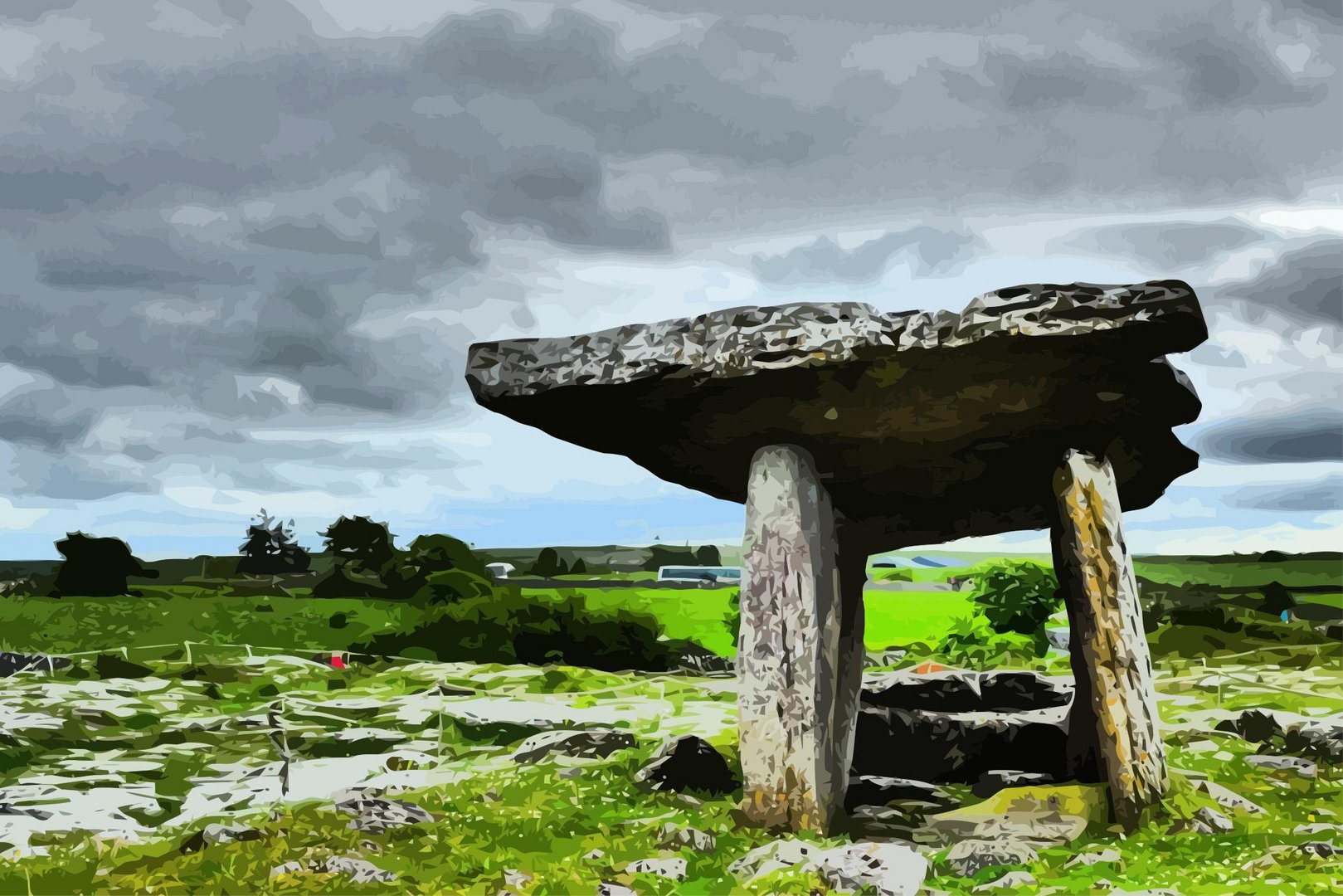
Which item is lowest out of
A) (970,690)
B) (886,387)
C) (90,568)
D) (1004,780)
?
(1004,780)

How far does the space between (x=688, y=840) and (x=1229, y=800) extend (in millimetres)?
3526

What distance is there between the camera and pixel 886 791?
26.7 ft

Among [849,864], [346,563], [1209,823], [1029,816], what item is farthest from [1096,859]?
[346,563]

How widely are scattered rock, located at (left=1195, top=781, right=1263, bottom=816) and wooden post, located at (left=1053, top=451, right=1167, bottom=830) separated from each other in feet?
2.12

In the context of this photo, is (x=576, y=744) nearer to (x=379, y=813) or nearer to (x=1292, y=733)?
(x=379, y=813)

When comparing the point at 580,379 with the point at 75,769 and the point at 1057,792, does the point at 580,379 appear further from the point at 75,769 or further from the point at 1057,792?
the point at 75,769

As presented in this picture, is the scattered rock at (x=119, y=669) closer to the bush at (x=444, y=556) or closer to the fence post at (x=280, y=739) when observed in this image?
the fence post at (x=280, y=739)

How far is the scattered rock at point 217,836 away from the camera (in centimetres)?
618

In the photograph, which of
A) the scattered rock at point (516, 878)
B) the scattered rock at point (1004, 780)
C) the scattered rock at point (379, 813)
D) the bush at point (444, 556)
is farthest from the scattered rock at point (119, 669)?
the scattered rock at point (1004, 780)

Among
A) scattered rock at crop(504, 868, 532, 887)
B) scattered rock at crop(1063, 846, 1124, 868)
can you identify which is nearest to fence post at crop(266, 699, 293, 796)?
scattered rock at crop(504, 868, 532, 887)

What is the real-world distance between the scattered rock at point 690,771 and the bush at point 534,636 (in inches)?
471

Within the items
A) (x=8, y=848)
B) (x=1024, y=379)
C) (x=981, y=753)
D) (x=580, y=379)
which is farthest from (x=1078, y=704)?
(x=8, y=848)

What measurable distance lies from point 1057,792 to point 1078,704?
195 cm

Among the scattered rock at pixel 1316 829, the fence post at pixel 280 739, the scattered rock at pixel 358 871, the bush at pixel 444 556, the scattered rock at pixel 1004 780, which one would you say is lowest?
the scattered rock at pixel 1004 780
